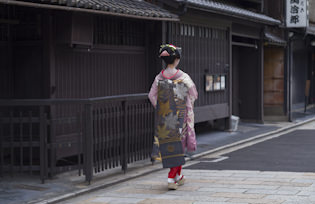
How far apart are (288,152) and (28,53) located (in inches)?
230

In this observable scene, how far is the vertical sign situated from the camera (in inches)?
742

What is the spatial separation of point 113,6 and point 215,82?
6076mm

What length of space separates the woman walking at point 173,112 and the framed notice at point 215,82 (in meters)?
6.55

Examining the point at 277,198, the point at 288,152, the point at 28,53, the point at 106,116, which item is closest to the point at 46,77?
the point at 28,53

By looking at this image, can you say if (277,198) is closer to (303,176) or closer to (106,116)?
(303,176)

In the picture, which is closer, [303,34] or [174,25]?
[174,25]

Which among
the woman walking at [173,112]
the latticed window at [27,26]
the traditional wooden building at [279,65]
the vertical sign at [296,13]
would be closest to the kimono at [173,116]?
the woman walking at [173,112]


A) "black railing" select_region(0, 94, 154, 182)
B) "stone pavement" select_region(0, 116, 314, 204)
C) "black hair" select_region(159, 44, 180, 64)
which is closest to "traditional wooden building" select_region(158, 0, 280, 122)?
"black railing" select_region(0, 94, 154, 182)

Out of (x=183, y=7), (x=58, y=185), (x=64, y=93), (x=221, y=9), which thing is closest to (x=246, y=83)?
(x=221, y=9)

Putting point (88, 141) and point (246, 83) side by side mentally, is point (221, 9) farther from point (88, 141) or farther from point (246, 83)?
point (88, 141)

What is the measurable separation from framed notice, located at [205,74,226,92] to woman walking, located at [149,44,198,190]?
21.5 ft

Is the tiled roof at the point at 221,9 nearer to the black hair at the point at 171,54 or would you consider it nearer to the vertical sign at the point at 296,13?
the vertical sign at the point at 296,13

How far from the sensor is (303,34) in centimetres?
2008

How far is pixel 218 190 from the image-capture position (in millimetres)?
8023
